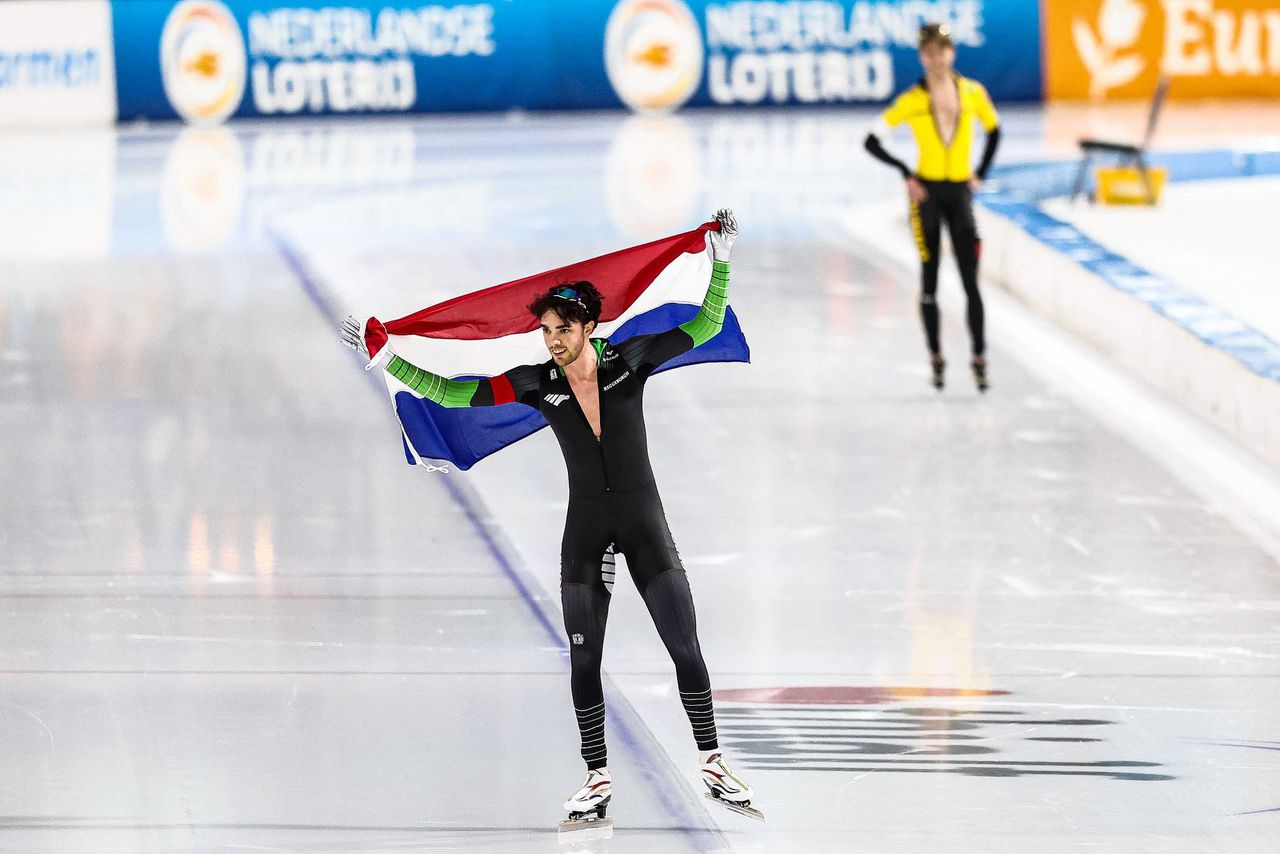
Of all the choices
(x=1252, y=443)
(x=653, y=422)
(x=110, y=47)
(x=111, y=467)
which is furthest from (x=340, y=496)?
(x=110, y=47)

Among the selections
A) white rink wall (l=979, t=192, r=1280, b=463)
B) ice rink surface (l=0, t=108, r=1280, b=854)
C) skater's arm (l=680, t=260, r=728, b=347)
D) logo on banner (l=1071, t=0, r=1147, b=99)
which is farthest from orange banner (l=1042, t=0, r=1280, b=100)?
skater's arm (l=680, t=260, r=728, b=347)

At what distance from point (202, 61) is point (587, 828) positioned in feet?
64.2

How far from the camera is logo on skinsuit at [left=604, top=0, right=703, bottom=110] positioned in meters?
23.0

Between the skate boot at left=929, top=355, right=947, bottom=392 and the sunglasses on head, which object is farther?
the skate boot at left=929, top=355, right=947, bottom=392

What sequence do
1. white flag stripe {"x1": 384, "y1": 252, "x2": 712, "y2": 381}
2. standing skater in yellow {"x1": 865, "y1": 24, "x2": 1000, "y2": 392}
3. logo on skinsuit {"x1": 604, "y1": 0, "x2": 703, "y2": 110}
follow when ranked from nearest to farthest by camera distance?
1. white flag stripe {"x1": 384, "y1": 252, "x2": 712, "y2": 381}
2. standing skater in yellow {"x1": 865, "y1": 24, "x2": 1000, "y2": 392}
3. logo on skinsuit {"x1": 604, "y1": 0, "x2": 703, "y2": 110}

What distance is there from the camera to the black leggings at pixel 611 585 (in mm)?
4590

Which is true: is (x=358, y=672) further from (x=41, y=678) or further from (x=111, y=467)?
(x=111, y=467)

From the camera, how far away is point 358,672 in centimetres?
577

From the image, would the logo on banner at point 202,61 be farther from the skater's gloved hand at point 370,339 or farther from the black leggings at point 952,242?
the skater's gloved hand at point 370,339

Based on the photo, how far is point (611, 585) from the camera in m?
4.61

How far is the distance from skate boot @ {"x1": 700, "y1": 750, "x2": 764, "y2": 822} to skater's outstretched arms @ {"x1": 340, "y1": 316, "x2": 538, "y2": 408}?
101 cm

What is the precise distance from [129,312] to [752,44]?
43.1 ft

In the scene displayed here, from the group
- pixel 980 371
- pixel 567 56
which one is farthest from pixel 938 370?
pixel 567 56

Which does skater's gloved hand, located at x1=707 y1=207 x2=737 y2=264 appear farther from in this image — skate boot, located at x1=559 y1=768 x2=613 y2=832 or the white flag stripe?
skate boot, located at x1=559 y1=768 x2=613 y2=832
